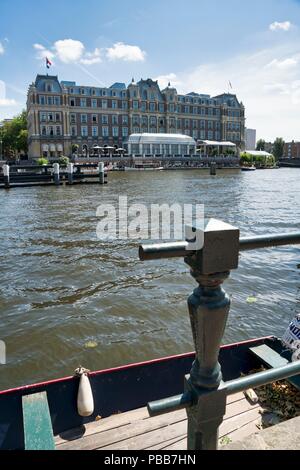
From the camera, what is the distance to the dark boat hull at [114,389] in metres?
3.62

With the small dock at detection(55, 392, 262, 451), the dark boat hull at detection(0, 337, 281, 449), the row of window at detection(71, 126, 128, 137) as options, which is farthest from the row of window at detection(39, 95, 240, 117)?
the small dock at detection(55, 392, 262, 451)

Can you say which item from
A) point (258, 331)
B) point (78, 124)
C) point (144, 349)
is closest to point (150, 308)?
point (144, 349)

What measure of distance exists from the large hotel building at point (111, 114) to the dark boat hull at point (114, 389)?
81797 mm

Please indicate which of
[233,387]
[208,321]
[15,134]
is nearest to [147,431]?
[233,387]

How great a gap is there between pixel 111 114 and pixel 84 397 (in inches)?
3500

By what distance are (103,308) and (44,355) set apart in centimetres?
200

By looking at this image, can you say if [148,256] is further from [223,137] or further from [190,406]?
[223,137]

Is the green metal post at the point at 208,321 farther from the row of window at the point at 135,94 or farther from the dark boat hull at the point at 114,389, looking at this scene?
the row of window at the point at 135,94

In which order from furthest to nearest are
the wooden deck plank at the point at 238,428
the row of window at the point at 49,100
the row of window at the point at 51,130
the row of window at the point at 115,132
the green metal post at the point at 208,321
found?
1. the row of window at the point at 115,132
2. the row of window at the point at 51,130
3. the row of window at the point at 49,100
4. the wooden deck plank at the point at 238,428
5. the green metal post at the point at 208,321

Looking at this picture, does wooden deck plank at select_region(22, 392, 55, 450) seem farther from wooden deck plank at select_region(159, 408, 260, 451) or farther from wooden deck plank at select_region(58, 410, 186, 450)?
wooden deck plank at select_region(159, 408, 260, 451)

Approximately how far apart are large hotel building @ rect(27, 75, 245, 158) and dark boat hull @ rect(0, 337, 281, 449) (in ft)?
268

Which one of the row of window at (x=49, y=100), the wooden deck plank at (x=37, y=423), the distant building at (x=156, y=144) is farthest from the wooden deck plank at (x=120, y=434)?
the row of window at (x=49, y=100)

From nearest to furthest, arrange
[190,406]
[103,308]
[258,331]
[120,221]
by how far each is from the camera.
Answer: [190,406], [258,331], [103,308], [120,221]
